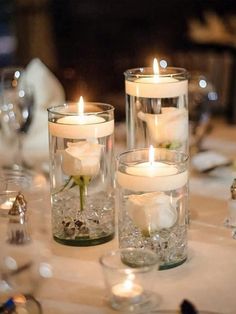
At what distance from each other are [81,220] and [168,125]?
0.24 meters

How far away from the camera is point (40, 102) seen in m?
1.78

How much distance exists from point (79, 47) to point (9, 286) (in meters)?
2.26

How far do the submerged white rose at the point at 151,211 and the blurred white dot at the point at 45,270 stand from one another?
0.48 ft

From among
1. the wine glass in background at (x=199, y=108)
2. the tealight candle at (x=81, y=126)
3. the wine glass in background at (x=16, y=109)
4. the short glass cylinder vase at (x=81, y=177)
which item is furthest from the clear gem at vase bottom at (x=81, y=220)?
the wine glass in background at (x=199, y=108)

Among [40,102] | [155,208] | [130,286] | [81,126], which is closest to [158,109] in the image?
[81,126]

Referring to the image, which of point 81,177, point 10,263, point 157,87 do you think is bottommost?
point 10,263

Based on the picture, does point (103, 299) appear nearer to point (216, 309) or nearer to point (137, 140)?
→ point (216, 309)

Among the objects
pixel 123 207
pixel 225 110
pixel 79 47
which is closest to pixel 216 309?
pixel 123 207

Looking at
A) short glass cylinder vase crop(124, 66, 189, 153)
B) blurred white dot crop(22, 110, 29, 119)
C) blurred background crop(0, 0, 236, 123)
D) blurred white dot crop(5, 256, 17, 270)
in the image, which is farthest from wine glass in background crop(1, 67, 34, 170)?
blurred background crop(0, 0, 236, 123)

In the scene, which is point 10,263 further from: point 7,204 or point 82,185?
point 7,204

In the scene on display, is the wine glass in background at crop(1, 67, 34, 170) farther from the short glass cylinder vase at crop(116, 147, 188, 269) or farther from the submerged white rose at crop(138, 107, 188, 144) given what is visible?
the short glass cylinder vase at crop(116, 147, 188, 269)

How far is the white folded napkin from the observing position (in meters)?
1.72

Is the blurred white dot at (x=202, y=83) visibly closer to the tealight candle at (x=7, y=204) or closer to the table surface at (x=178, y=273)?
the table surface at (x=178, y=273)

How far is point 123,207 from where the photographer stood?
42.7 inches
